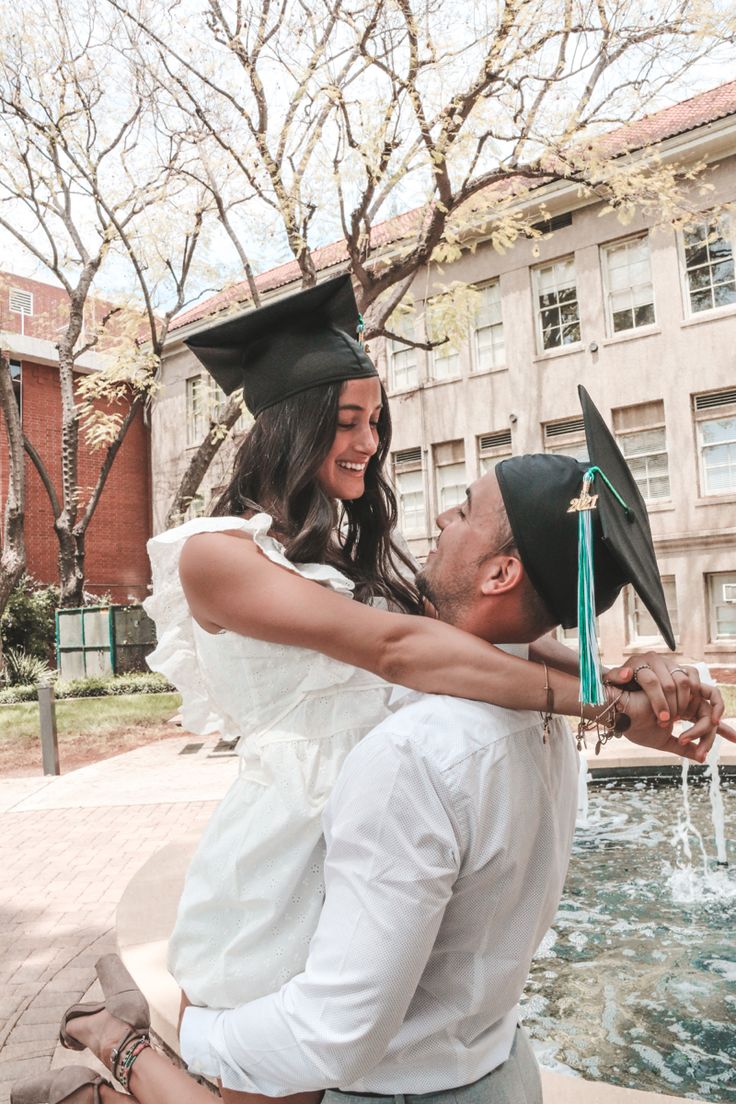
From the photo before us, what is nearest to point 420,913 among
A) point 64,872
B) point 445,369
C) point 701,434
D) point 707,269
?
point 64,872

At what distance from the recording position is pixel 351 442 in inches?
87.9

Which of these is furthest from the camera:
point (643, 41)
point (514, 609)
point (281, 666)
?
point (643, 41)

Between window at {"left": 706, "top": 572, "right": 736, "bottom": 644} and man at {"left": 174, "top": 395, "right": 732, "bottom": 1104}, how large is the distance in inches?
721

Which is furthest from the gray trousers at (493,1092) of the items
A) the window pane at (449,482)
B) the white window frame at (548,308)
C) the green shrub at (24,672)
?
the window pane at (449,482)

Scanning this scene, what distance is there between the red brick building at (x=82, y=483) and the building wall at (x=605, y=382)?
9932 mm

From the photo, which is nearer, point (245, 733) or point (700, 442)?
point (245, 733)

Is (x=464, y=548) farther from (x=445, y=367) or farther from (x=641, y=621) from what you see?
(x=445, y=367)

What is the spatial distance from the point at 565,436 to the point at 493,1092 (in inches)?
799

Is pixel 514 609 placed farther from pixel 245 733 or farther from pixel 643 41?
pixel 643 41

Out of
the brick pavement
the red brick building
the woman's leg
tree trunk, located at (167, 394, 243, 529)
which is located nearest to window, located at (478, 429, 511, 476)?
tree trunk, located at (167, 394, 243, 529)

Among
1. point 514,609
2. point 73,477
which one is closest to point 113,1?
point 73,477

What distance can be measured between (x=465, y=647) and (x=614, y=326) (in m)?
20.4

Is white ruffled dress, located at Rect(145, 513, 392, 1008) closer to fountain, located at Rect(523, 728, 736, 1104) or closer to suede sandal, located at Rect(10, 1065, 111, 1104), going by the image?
suede sandal, located at Rect(10, 1065, 111, 1104)

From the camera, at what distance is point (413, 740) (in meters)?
1.33
